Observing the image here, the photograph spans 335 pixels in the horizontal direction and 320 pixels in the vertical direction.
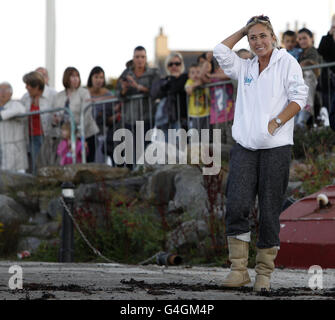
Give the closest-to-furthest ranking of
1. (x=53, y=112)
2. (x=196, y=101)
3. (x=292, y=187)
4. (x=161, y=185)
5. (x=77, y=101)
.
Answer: (x=292, y=187) → (x=161, y=185) → (x=196, y=101) → (x=77, y=101) → (x=53, y=112)

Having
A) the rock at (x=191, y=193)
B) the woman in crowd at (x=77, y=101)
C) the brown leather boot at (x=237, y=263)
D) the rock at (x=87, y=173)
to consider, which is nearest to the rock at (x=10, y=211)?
the rock at (x=87, y=173)

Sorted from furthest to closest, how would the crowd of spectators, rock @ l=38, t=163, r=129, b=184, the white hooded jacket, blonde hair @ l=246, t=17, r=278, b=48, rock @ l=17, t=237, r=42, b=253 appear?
rock @ l=38, t=163, r=129, b=184, rock @ l=17, t=237, r=42, b=253, the crowd of spectators, blonde hair @ l=246, t=17, r=278, b=48, the white hooded jacket

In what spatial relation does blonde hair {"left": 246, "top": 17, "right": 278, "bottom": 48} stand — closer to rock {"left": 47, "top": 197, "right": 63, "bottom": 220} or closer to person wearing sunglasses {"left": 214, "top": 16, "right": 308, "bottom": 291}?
person wearing sunglasses {"left": 214, "top": 16, "right": 308, "bottom": 291}

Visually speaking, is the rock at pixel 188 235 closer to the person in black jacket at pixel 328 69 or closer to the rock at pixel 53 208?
the person in black jacket at pixel 328 69

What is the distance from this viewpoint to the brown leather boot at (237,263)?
5.36 meters

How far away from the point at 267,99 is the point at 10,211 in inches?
293

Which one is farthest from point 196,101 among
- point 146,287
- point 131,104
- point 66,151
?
point 146,287

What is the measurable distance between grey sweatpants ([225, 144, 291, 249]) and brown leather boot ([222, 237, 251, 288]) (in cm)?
13

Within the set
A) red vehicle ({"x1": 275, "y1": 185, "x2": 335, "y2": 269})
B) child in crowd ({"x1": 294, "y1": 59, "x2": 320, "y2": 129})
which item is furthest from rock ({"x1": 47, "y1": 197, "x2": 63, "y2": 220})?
red vehicle ({"x1": 275, "y1": 185, "x2": 335, "y2": 269})

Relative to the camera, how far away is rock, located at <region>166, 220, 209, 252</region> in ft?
32.2

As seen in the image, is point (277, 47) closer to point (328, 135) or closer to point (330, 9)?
point (328, 135)

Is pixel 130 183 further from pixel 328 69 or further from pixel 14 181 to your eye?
pixel 328 69

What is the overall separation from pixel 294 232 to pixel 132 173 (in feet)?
16.1

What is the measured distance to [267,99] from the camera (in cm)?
526
